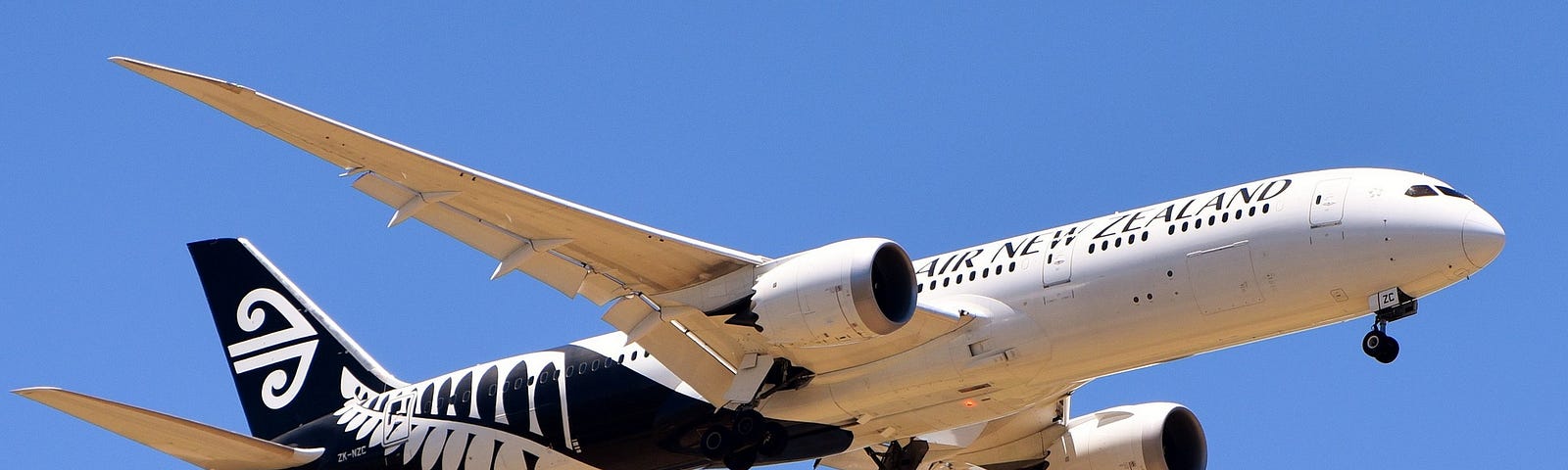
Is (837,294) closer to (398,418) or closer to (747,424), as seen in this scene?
(747,424)

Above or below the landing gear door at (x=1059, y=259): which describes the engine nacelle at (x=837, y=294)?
below


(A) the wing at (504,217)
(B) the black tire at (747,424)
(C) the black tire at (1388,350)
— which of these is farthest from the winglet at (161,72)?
(C) the black tire at (1388,350)

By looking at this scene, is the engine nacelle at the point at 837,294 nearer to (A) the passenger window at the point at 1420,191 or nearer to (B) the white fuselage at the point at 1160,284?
(B) the white fuselage at the point at 1160,284

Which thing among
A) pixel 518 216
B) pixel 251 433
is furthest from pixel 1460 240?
pixel 251 433

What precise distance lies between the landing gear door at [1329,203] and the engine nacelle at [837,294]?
16.2 feet

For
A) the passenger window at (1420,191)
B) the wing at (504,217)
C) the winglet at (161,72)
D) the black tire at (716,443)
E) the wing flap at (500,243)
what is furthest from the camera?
the black tire at (716,443)

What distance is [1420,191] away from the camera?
74.1 ft

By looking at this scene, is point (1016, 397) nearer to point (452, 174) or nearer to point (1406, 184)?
point (1406, 184)

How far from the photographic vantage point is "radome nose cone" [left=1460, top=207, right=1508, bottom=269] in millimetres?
21984

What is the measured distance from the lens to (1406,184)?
22.7m

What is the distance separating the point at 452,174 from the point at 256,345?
11.0m

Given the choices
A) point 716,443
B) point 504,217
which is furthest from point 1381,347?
point 504,217

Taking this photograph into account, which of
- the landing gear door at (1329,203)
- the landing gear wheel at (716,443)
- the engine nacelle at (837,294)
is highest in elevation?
the landing gear door at (1329,203)

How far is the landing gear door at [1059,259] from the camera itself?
2375 cm
